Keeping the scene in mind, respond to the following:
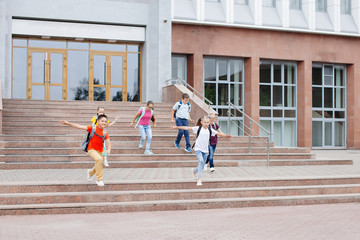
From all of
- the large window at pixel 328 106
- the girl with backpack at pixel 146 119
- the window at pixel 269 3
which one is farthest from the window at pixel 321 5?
the girl with backpack at pixel 146 119

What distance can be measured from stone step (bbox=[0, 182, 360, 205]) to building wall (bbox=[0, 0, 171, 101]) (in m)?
14.0

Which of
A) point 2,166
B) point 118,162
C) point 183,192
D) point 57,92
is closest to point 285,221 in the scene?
point 183,192

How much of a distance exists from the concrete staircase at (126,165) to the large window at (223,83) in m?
6.16

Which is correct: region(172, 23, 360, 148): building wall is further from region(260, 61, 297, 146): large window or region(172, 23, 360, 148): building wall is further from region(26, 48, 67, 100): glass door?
region(26, 48, 67, 100): glass door

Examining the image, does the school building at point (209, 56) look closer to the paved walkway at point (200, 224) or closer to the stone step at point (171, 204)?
the paved walkway at point (200, 224)

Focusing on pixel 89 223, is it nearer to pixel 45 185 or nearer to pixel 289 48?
pixel 45 185

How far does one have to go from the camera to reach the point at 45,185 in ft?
31.8

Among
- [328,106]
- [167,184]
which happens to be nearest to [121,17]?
[328,106]

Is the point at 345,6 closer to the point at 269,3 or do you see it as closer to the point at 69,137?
the point at 269,3

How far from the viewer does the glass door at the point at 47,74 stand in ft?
78.9

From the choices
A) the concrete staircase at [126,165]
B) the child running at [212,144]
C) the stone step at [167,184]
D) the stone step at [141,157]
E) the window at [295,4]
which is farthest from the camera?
the window at [295,4]

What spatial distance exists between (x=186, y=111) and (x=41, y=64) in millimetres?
11545

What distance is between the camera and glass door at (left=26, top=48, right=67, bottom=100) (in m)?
24.0

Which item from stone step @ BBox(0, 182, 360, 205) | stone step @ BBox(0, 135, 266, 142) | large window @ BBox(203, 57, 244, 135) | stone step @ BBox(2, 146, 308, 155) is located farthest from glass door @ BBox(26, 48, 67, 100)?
stone step @ BBox(0, 182, 360, 205)
